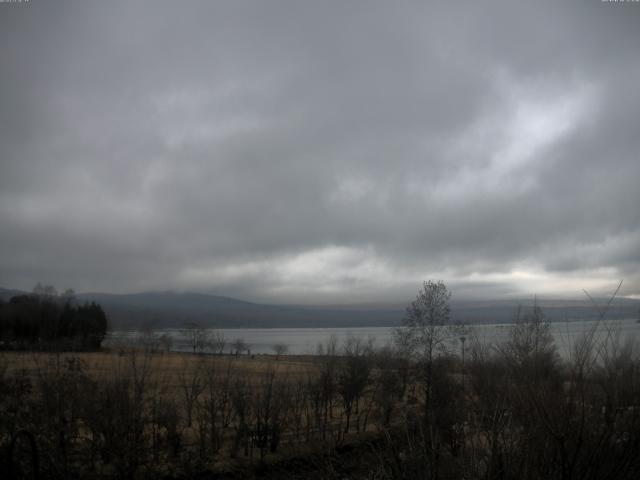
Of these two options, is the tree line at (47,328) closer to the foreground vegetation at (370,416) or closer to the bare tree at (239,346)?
the foreground vegetation at (370,416)

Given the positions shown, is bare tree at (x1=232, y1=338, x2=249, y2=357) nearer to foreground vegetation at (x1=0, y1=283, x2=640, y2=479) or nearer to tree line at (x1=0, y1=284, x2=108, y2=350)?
tree line at (x1=0, y1=284, x2=108, y2=350)

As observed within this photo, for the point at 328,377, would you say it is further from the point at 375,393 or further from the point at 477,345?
the point at 477,345

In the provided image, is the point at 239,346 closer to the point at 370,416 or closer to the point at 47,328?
the point at 370,416

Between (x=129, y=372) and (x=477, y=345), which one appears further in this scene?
(x=129, y=372)

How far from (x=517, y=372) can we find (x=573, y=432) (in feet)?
3.51

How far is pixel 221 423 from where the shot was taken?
2748 cm

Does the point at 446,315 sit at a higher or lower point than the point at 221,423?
higher

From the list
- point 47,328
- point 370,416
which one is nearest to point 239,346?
point 370,416

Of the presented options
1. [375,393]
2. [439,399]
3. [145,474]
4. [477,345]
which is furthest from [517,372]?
[375,393]

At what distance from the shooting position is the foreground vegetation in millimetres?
6074

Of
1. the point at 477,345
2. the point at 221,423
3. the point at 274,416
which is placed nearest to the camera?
the point at 477,345

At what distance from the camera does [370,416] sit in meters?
36.1

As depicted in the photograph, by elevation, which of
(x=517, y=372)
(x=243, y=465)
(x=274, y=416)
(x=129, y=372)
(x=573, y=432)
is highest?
(x=517, y=372)

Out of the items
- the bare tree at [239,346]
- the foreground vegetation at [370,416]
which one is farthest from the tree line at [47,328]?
the bare tree at [239,346]
